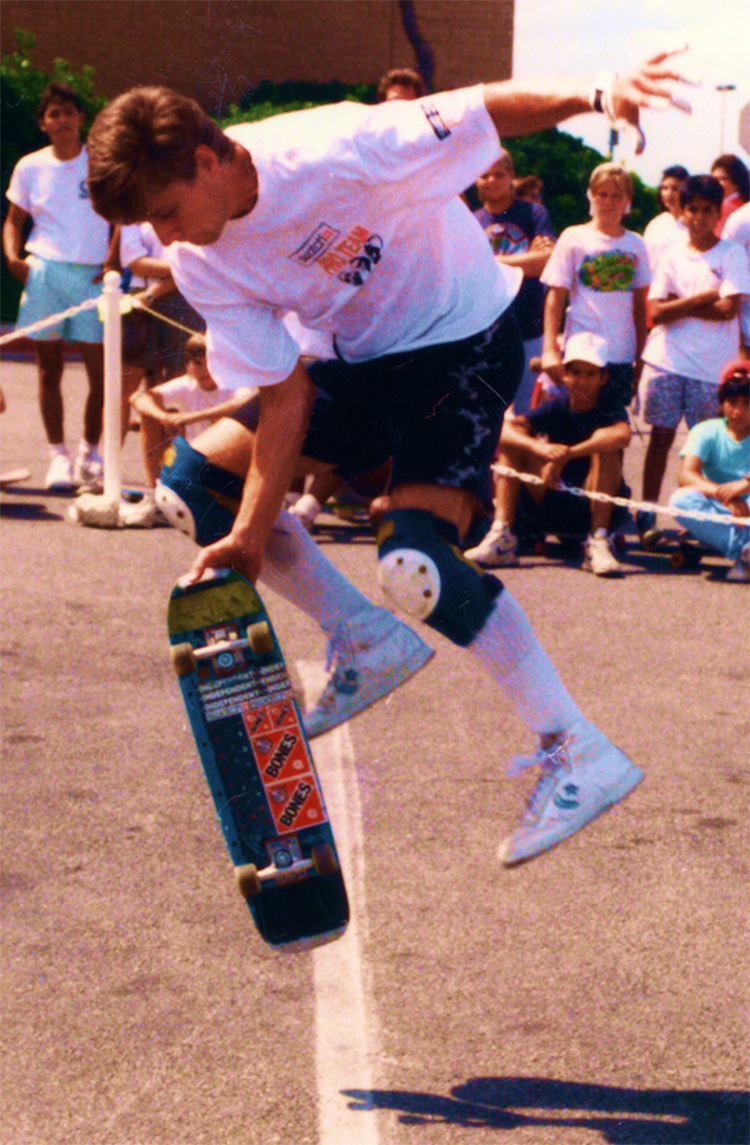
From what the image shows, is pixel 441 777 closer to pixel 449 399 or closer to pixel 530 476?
pixel 449 399

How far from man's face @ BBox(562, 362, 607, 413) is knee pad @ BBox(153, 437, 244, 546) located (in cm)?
373

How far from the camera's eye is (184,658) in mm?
3160

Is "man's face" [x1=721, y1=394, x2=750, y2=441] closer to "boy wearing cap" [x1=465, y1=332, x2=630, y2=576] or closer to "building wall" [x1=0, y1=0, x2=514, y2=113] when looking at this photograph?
"boy wearing cap" [x1=465, y1=332, x2=630, y2=576]

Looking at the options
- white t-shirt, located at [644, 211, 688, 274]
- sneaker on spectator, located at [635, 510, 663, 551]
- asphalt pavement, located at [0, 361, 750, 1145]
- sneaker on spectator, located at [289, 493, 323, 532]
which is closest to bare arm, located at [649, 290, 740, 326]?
white t-shirt, located at [644, 211, 688, 274]

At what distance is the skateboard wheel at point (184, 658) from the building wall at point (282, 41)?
3.69ft

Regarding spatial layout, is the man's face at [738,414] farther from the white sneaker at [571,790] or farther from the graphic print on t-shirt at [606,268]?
the white sneaker at [571,790]

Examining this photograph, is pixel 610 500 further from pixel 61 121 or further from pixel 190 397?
pixel 61 121

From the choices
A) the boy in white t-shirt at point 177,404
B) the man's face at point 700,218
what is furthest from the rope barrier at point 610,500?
the boy in white t-shirt at point 177,404

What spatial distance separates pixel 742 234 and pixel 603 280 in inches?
47.9

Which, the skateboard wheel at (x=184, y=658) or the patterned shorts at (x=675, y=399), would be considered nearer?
the skateboard wheel at (x=184, y=658)

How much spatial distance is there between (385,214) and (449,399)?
1.49 ft

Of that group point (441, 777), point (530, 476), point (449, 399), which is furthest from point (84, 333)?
point (449, 399)

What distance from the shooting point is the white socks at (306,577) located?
378 cm

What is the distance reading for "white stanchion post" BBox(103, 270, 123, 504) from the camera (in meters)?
8.41
